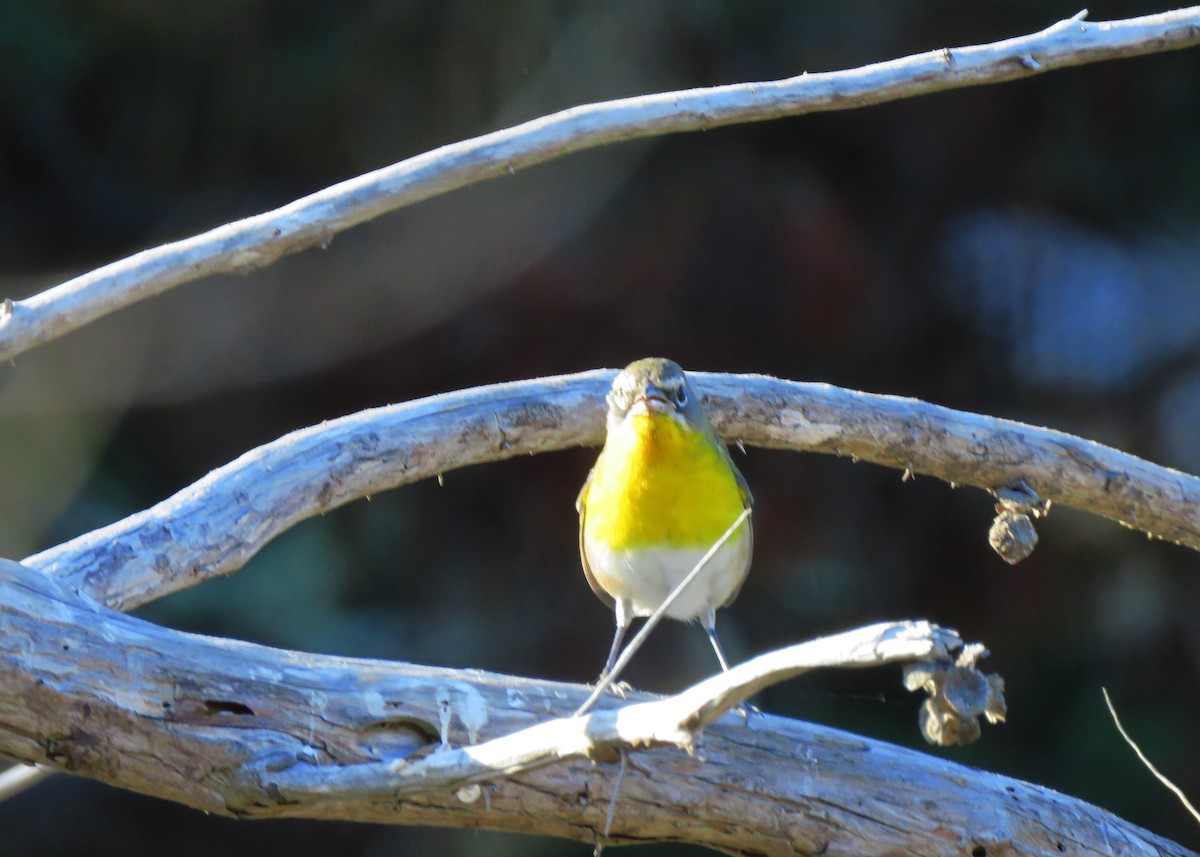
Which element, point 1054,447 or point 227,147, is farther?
point 227,147

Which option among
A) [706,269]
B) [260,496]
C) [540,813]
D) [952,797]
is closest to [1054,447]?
[952,797]

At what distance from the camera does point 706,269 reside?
20.5 feet

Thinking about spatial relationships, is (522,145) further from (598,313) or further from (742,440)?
(598,313)

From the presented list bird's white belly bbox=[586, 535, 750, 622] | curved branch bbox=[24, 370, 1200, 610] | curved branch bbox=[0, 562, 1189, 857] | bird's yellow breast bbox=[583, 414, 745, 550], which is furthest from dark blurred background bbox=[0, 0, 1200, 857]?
curved branch bbox=[0, 562, 1189, 857]

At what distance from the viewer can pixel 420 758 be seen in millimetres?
1772

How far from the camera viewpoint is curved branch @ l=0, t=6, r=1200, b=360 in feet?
7.69

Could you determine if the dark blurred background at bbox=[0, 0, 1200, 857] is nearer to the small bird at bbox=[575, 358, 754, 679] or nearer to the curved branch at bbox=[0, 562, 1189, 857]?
the small bird at bbox=[575, 358, 754, 679]

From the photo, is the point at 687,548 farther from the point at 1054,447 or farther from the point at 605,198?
the point at 605,198

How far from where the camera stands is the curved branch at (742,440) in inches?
107

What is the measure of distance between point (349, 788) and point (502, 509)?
173 inches

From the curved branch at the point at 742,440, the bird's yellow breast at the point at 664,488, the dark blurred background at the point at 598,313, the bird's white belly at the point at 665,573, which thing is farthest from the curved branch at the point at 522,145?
the dark blurred background at the point at 598,313

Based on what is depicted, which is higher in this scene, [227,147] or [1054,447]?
[227,147]

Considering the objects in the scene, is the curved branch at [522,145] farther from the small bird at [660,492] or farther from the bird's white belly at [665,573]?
the bird's white belly at [665,573]

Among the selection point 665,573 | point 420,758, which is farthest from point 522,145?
point 420,758
